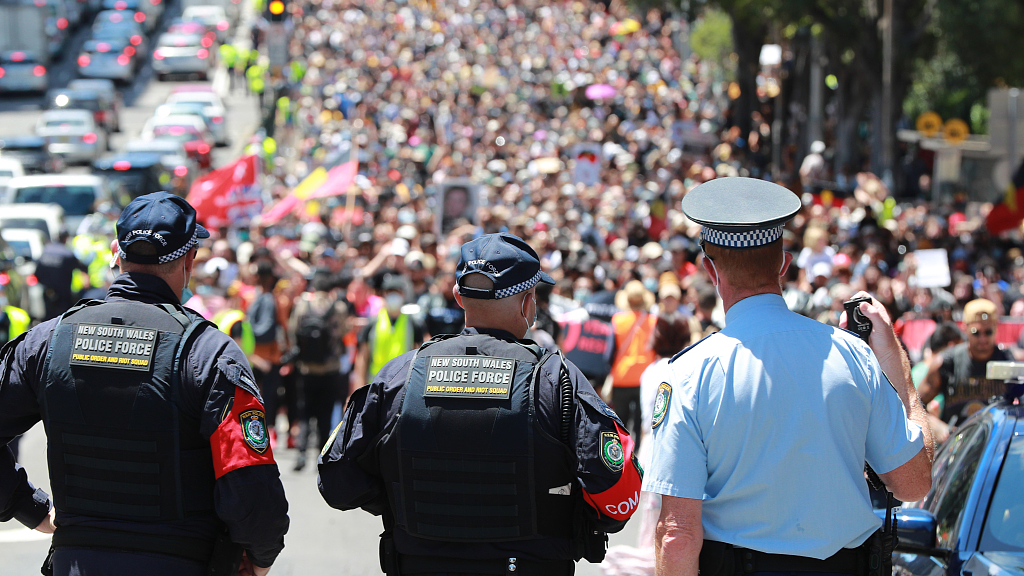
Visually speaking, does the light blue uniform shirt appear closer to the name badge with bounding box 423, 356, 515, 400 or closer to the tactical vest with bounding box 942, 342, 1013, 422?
the name badge with bounding box 423, 356, 515, 400

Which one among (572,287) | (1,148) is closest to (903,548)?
(572,287)

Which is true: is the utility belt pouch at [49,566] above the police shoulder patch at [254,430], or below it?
below

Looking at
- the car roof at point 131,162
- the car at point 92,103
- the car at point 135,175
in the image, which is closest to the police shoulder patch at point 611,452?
the car at point 135,175

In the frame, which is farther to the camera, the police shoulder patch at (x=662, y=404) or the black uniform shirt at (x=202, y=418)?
the black uniform shirt at (x=202, y=418)

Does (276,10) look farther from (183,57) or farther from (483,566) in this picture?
(183,57)

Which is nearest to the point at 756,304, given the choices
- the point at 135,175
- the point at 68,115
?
the point at 135,175

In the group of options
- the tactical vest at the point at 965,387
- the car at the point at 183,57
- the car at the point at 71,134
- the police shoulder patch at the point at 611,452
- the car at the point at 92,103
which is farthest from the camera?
the car at the point at 183,57

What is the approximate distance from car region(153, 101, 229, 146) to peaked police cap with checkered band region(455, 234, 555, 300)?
111 feet

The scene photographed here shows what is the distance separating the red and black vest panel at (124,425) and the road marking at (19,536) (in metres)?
4.72

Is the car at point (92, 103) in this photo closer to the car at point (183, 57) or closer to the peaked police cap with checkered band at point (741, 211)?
the car at point (183, 57)

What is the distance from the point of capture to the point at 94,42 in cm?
4678

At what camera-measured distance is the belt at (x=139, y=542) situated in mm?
3424

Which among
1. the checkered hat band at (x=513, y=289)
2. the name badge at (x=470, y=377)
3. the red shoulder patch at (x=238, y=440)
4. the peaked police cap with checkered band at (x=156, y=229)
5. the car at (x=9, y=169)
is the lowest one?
the car at (x=9, y=169)

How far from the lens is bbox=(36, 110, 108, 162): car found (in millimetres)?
34500
